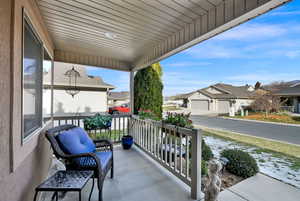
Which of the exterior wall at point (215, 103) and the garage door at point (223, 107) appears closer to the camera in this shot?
the exterior wall at point (215, 103)

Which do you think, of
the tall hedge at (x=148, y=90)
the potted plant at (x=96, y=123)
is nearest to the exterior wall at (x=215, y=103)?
the tall hedge at (x=148, y=90)

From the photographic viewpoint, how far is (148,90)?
5.20 meters

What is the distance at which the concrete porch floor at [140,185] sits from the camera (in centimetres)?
205

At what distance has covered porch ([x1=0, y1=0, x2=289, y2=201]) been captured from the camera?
1193 millimetres

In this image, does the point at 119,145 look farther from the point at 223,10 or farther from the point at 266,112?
the point at 223,10

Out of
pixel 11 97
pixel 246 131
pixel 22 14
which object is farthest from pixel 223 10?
pixel 246 131

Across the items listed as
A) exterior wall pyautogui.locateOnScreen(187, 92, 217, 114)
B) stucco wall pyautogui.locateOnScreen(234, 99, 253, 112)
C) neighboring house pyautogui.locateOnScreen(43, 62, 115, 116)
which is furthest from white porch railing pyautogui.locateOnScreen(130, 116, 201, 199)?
neighboring house pyautogui.locateOnScreen(43, 62, 115, 116)

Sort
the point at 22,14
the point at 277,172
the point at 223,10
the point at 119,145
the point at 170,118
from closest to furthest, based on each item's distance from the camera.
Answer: the point at 22,14
the point at 223,10
the point at 277,172
the point at 170,118
the point at 119,145

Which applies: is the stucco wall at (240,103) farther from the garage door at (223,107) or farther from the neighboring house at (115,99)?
the neighboring house at (115,99)

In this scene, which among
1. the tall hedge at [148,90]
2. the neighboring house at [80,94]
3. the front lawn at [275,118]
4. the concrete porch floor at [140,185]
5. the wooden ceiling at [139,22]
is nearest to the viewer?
the wooden ceiling at [139,22]

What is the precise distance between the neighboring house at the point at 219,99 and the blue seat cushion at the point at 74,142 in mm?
2508

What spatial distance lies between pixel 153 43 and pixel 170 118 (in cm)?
182

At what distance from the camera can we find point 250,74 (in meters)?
3.13

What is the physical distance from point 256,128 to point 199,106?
1470mm
